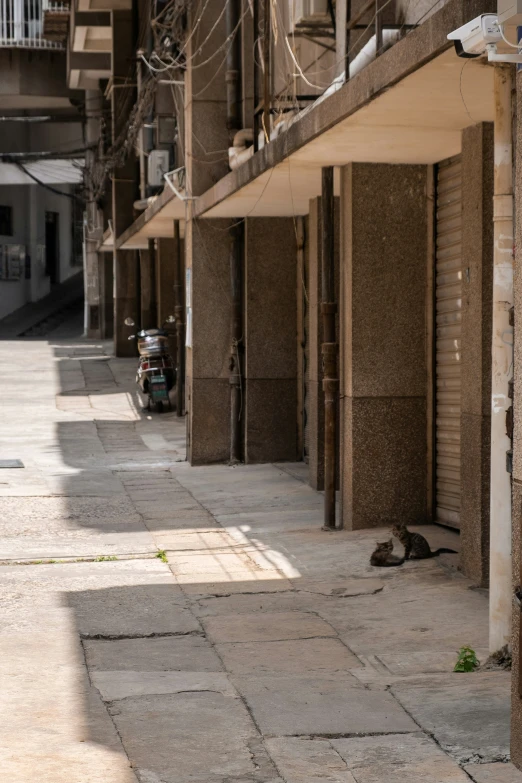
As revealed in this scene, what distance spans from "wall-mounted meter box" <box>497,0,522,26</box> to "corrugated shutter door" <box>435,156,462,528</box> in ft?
14.8

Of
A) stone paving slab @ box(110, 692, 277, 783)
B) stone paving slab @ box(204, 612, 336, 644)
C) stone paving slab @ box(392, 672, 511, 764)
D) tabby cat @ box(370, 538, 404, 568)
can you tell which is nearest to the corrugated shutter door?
tabby cat @ box(370, 538, 404, 568)

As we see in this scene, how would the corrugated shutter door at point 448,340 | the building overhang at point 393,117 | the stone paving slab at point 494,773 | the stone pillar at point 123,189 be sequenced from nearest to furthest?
the stone paving slab at point 494,773
the building overhang at point 393,117
the corrugated shutter door at point 448,340
the stone pillar at point 123,189

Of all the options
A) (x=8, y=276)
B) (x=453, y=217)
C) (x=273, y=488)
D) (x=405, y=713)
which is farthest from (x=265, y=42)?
(x=8, y=276)

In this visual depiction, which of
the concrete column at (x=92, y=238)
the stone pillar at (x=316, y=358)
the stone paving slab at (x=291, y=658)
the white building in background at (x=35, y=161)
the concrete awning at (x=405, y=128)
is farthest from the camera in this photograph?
the white building in background at (x=35, y=161)

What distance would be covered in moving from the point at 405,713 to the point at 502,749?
0.58m

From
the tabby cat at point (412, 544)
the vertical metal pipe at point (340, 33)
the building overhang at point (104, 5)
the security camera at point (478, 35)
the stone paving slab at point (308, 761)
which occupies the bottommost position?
the stone paving slab at point (308, 761)

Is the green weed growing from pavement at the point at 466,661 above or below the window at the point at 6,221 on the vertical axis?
below

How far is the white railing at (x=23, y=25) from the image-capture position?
108 ft

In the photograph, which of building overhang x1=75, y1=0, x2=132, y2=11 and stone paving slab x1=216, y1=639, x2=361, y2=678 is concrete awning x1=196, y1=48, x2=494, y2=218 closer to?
stone paving slab x1=216, y1=639, x2=361, y2=678

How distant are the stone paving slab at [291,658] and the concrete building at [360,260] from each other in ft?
2.54

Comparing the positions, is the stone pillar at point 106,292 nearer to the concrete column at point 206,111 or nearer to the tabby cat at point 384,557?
the concrete column at point 206,111

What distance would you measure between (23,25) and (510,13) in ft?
101

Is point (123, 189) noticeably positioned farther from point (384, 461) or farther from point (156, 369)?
point (384, 461)

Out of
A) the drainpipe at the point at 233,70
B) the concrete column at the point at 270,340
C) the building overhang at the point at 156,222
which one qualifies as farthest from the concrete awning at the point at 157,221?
the concrete column at the point at 270,340
